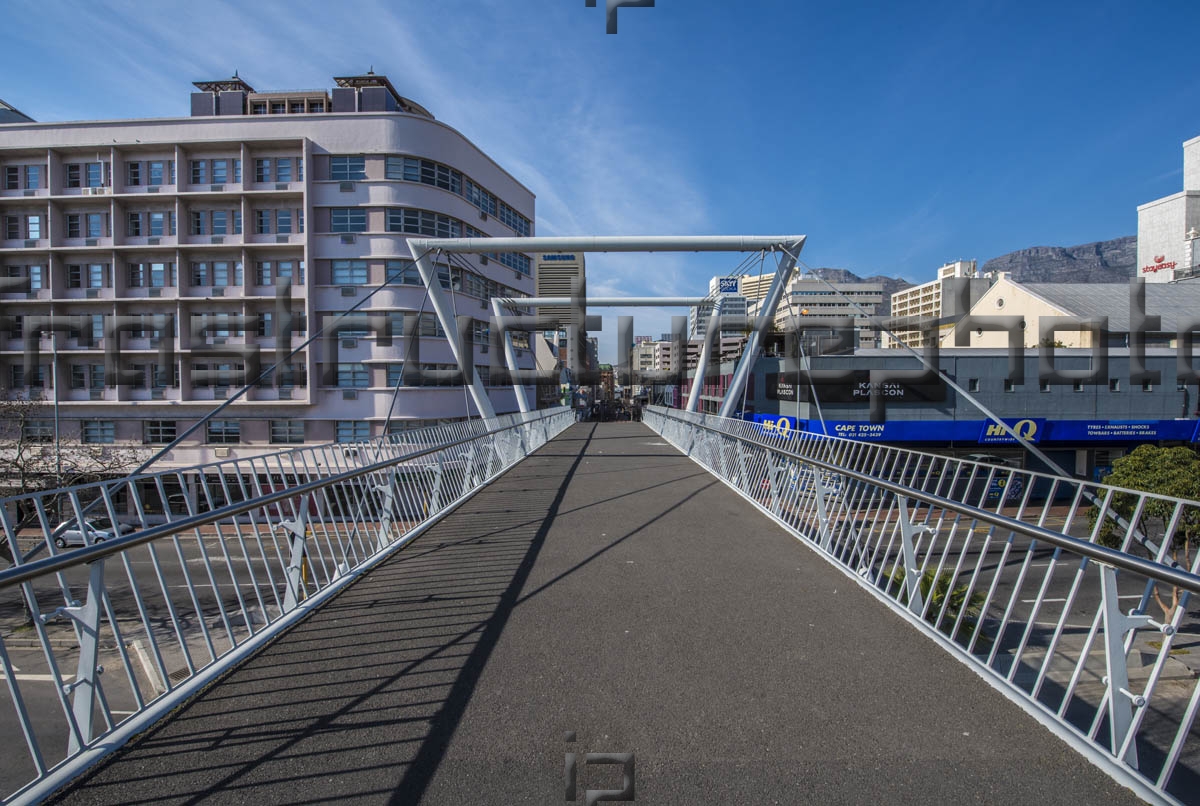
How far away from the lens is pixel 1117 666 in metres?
2.33

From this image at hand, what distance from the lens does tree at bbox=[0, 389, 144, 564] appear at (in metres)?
18.6

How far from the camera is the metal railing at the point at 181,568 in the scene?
2.42m

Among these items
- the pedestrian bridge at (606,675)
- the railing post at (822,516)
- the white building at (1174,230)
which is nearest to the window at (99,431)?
the pedestrian bridge at (606,675)

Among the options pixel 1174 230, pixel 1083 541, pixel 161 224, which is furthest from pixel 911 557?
pixel 1174 230

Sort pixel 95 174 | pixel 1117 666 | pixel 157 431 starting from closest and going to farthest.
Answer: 1. pixel 1117 666
2. pixel 95 174
3. pixel 157 431

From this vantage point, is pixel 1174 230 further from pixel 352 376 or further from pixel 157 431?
pixel 157 431

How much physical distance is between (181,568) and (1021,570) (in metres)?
10.8

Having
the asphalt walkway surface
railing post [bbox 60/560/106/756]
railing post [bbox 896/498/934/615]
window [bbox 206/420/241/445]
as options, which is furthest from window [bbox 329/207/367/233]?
railing post [bbox 896/498/934/615]

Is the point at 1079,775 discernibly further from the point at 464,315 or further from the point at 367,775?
the point at 464,315

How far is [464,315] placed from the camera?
96.3 feet

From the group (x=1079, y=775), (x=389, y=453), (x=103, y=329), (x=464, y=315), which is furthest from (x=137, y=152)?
(x=1079, y=775)

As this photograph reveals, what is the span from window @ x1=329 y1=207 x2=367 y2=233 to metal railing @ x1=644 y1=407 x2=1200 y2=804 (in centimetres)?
1993

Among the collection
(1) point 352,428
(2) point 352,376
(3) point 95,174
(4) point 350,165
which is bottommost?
(1) point 352,428

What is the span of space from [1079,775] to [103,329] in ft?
121
